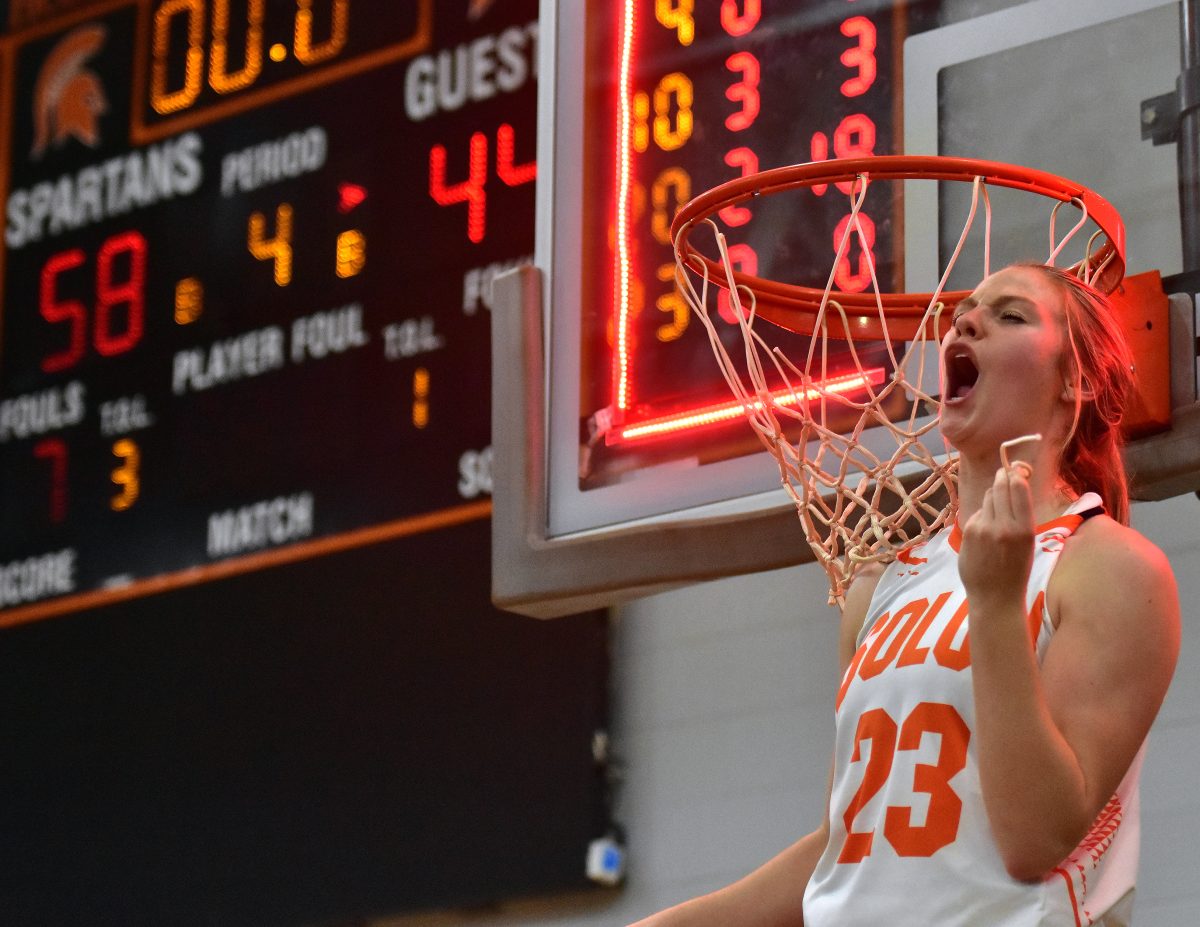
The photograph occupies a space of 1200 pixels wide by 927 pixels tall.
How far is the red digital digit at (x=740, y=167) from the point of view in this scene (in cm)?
290

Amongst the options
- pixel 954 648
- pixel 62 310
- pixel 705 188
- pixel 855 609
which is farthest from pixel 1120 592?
pixel 62 310

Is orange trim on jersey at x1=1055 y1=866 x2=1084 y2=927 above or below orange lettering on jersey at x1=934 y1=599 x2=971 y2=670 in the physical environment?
below

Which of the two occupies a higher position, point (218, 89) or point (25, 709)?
point (218, 89)

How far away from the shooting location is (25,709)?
14.3ft

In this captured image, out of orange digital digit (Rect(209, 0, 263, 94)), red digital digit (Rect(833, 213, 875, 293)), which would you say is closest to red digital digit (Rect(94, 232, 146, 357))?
orange digital digit (Rect(209, 0, 263, 94))

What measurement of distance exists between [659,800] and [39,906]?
133 centimetres

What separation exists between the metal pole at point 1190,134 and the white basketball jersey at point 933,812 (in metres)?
0.86

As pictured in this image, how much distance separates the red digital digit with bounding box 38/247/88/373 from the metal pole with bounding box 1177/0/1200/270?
2.68 meters

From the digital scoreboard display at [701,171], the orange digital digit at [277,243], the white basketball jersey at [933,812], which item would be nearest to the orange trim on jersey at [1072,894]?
the white basketball jersey at [933,812]

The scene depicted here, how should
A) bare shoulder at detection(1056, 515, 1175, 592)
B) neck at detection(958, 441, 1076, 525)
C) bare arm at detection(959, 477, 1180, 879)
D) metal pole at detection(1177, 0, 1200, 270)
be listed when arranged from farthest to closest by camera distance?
metal pole at detection(1177, 0, 1200, 270) → neck at detection(958, 441, 1076, 525) → bare shoulder at detection(1056, 515, 1175, 592) → bare arm at detection(959, 477, 1180, 879)

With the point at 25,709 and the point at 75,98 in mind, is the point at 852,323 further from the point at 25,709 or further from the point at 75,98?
the point at 75,98

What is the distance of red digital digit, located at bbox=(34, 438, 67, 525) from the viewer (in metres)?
4.42

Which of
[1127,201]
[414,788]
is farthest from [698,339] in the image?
[414,788]

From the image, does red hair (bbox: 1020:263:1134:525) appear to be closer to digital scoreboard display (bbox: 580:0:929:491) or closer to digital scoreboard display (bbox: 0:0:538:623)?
digital scoreboard display (bbox: 580:0:929:491)
